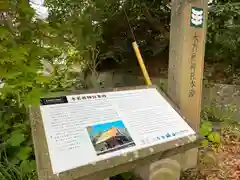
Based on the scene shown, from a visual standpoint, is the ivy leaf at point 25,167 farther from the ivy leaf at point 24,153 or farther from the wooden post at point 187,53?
the wooden post at point 187,53

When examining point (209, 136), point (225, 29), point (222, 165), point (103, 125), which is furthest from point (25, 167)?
point (225, 29)

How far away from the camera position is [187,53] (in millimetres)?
1780

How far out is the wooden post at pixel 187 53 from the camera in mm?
1754

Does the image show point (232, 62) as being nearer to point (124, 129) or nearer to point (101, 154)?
point (124, 129)

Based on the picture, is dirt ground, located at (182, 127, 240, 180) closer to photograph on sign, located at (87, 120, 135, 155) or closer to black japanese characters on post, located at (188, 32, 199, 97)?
black japanese characters on post, located at (188, 32, 199, 97)

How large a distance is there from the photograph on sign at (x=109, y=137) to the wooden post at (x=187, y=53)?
603mm

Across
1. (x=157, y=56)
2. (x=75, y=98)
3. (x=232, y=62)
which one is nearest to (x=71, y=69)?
(x=157, y=56)

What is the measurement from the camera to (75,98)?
142cm

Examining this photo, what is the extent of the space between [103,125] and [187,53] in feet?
2.98

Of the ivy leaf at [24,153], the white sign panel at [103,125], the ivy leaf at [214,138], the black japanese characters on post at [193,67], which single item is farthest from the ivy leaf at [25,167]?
the ivy leaf at [214,138]

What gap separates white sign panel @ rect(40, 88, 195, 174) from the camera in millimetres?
1184

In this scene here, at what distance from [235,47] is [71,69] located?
2999 millimetres

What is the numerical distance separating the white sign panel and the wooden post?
22cm

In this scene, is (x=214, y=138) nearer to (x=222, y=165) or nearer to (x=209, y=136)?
(x=209, y=136)
